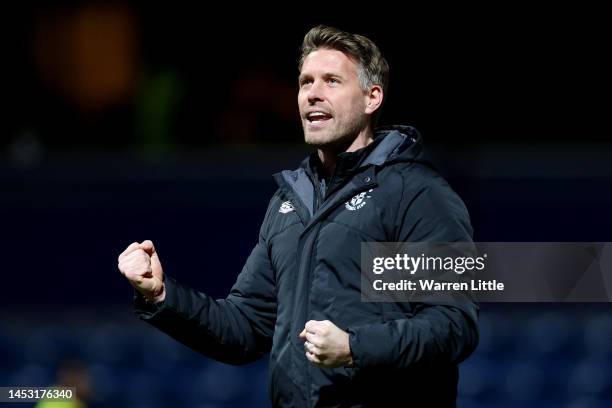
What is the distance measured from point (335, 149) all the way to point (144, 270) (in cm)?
57

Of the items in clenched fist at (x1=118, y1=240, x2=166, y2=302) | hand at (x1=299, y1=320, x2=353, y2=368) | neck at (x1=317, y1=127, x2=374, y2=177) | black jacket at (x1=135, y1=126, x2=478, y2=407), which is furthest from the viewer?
neck at (x1=317, y1=127, x2=374, y2=177)

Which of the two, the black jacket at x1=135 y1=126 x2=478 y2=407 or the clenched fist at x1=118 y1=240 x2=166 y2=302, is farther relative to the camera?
the clenched fist at x1=118 y1=240 x2=166 y2=302

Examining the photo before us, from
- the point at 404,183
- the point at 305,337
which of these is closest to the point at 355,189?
the point at 404,183

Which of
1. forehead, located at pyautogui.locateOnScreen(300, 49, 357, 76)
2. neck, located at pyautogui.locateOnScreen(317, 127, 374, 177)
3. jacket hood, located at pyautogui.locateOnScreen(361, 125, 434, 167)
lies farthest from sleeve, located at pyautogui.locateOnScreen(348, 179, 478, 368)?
forehead, located at pyautogui.locateOnScreen(300, 49, 357, 76)

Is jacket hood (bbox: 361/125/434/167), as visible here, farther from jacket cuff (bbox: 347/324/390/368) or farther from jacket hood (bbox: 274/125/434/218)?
jacket cuff (bbox: 347/324/390/368)

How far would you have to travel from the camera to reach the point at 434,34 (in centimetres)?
923

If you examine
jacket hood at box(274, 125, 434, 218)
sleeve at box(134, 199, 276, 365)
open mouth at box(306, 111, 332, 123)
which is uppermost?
open mouth at box(306, 111, 332, 123)

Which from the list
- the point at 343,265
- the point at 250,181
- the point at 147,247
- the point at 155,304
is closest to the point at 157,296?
the point at 155,304

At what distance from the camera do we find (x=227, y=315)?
3.55 m

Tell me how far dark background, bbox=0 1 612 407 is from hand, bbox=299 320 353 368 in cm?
514

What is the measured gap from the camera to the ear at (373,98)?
3437mm

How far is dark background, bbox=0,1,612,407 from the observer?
8.66 metres

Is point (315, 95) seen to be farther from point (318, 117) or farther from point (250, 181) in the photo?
point (250, 181)

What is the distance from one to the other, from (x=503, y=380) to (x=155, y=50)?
3.60 metres
